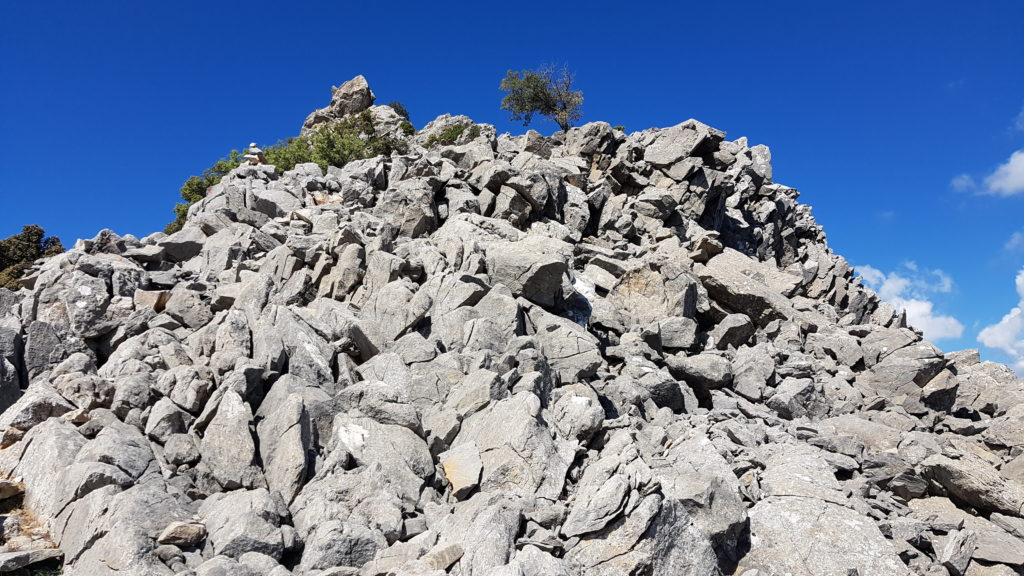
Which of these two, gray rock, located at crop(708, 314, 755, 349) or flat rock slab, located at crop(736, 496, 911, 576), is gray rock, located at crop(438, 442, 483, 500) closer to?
flat rock slab, located at crop(736, 496, 911, 576)

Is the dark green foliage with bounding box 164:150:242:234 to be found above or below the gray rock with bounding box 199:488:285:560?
above

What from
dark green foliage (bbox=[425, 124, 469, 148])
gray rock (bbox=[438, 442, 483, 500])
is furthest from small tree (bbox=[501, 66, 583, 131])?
gray rock (bbox=[438, 442, 483, 500])

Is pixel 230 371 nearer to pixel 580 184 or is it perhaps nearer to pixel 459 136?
pixel 580 184

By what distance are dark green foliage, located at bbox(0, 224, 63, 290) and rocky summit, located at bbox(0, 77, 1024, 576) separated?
17685mm

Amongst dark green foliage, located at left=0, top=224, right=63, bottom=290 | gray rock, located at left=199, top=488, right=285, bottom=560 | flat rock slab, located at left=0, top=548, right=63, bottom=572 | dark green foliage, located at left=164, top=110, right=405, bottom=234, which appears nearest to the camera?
flat rock slab, located at left=0, top=548, right=63, bottom=572

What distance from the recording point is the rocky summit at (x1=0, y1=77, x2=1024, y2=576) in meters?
14.4

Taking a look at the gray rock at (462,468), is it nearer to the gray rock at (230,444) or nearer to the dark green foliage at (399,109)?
the gray rock at (230,444)

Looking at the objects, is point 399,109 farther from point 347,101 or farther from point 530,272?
point 530,272

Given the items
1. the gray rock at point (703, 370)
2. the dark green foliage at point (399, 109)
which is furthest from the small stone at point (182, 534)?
the dark green foliage at point (399, 109)

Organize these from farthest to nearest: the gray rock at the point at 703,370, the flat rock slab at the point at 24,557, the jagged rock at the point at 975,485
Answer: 1. the gray rock at the point at 703,370
2. the jagged rock at the point at 975,485
3. the flat rock slab at the point at 24,557

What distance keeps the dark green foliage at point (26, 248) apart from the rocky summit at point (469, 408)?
17.7 m

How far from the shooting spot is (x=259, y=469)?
1739cm

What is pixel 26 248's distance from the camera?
154 feet

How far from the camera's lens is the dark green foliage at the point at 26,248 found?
4594 cm
